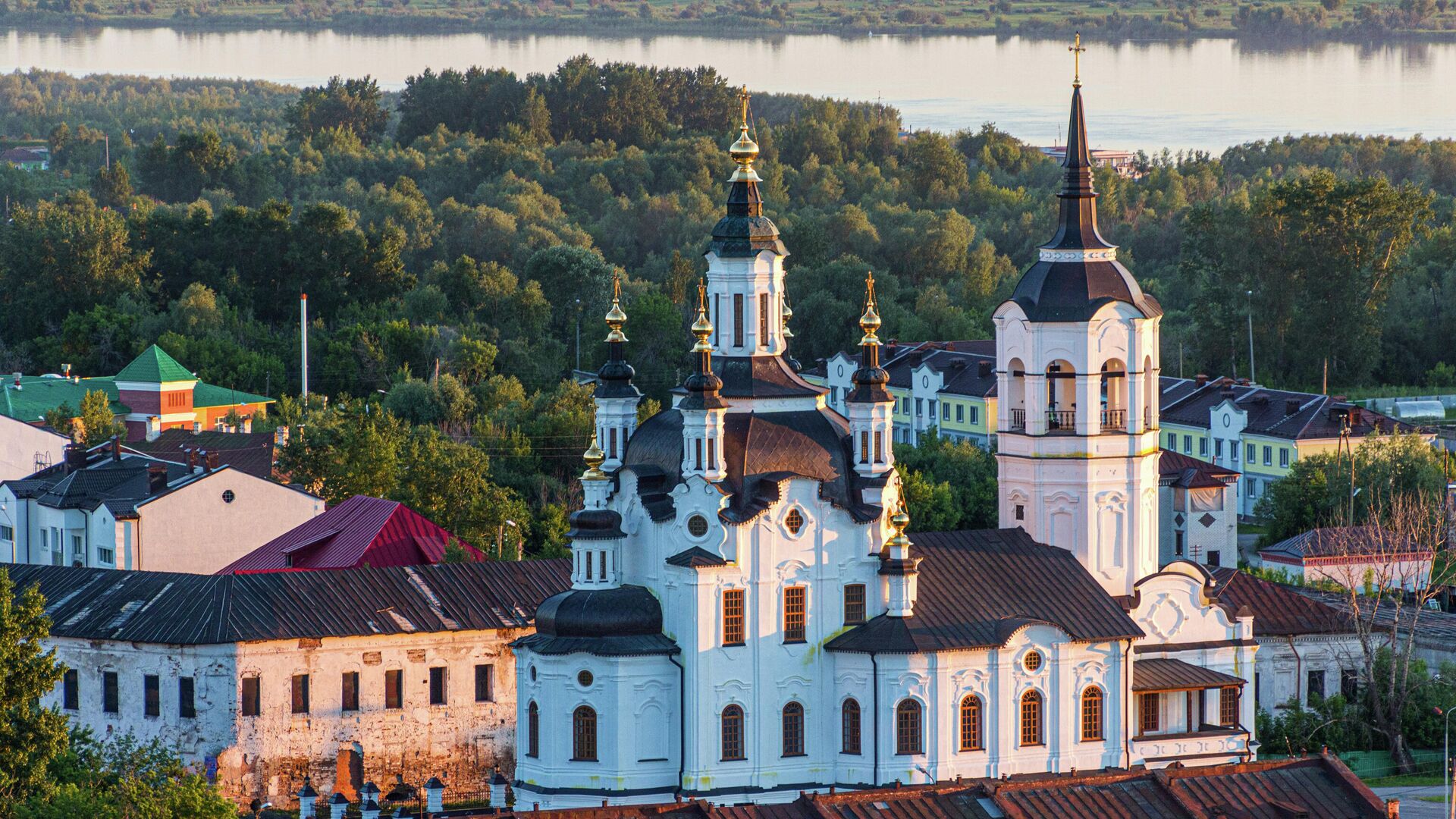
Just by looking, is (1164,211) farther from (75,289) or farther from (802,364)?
(75,289)

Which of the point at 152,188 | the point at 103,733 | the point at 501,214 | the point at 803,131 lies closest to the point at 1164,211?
the point at 803,131

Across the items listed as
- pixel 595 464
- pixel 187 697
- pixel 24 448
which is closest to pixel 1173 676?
pixel 595 464

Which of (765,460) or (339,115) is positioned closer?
(765,460)

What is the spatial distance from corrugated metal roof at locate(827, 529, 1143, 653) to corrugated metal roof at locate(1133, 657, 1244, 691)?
3.34 feet

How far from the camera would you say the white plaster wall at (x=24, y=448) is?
279 ft

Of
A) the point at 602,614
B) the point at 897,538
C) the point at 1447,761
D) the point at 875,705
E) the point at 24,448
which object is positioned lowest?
the point at 1447,761

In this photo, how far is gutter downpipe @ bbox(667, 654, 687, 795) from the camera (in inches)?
2007

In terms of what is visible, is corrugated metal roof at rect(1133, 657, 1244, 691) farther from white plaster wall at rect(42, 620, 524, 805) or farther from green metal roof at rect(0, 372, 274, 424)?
green metal roof at rect(0, 372, 274, 424)

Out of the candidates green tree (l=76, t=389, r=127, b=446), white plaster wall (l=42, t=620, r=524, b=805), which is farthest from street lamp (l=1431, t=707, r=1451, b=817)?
green tree (l=76, t=389, r=127, b=446)

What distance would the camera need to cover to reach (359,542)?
66.6 metres

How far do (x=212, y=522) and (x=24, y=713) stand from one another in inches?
968

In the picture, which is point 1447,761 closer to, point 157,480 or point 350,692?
point 350,692

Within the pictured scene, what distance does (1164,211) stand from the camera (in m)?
150

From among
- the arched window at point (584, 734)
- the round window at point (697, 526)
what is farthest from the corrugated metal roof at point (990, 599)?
the arched window at point (584, 734)
